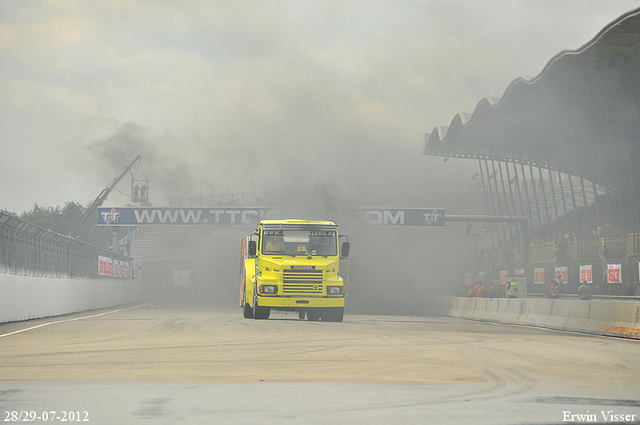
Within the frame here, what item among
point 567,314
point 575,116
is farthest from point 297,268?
point 575,116

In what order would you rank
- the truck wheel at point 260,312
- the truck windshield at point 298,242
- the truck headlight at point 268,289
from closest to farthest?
the truck headlight at point 268,289 → the truck windshield at point 298,242 → the truck wheel at point 260,312

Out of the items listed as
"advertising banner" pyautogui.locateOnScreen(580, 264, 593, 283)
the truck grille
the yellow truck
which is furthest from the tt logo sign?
the truck grille

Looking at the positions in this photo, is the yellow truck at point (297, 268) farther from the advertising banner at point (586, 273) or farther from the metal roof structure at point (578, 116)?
the metal roof structure at point (578, 116)

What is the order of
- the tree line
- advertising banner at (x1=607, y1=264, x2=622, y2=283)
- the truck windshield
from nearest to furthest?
the truck windshield
advertising banner at (x1=607, y1=264, x2=622, y2=283)
the tree line

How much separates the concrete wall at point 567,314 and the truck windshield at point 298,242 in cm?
646

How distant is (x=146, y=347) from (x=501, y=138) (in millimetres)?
51120

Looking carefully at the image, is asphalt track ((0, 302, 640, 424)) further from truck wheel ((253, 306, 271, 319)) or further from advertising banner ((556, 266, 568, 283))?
advertising banner ((556, 266, 568, 283))

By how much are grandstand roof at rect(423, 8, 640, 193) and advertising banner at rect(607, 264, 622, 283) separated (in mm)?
12536

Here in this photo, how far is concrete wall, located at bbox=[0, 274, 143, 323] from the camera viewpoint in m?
23.2

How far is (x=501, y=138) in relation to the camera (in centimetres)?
6203

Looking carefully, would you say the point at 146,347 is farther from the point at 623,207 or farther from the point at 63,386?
the point at 623,207

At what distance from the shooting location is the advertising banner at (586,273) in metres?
30.7

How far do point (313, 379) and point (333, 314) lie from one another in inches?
542

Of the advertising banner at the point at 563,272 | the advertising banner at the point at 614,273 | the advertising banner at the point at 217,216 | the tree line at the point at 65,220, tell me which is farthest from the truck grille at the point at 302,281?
the tree line at the point at 65,220
